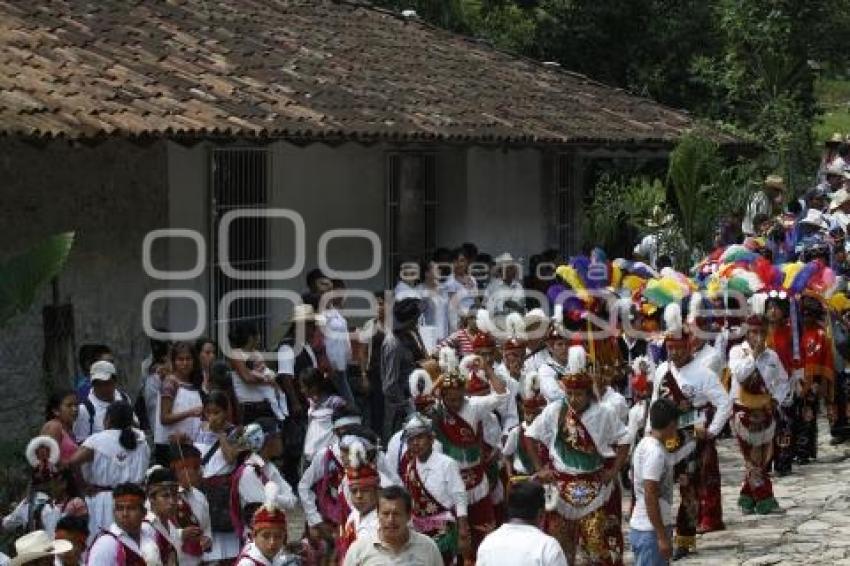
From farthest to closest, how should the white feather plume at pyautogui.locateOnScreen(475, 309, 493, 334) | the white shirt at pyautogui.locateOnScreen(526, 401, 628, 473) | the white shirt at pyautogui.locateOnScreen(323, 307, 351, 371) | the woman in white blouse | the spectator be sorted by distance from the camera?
the white shirt at pyautogui.locateOnScreen(323, 307, 351, 371)
the white feather plume at pyautogui.locateOnScreen(475, 309, 493, 334)
the white shirt at pyautogui.locateOnScreen(526, 401, 628, 473)
the woman in white blouse
the spectator

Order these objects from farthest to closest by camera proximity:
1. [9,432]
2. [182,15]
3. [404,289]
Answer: [182,15]
[404,289]
[9,432]

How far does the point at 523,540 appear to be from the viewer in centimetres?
788

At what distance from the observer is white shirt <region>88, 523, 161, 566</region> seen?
836 centimetres

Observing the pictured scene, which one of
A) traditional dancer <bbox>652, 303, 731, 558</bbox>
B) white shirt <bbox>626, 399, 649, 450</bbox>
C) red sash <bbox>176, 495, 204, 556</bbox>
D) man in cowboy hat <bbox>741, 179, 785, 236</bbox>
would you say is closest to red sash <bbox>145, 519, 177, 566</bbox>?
red sash <bbox>176, 495, 204, 556</bbox>

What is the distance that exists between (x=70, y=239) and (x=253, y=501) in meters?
2.18

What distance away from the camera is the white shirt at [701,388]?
39.5ft

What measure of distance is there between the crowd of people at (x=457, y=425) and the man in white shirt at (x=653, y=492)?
0.01 meters

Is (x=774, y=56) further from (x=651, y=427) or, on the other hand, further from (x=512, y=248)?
(x=651, y=427)

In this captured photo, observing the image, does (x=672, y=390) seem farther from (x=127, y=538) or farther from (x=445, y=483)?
(x=127, y=538)

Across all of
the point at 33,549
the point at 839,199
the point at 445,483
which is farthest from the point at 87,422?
the point at 839,199

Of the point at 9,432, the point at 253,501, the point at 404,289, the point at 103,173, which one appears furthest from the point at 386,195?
the point at 253,501

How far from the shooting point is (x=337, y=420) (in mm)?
10516

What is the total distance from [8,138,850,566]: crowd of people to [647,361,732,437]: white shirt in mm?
11

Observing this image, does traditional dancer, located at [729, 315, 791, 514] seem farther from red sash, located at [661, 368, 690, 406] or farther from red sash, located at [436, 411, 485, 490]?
red sash, located at [436, 411, 485, 490]
